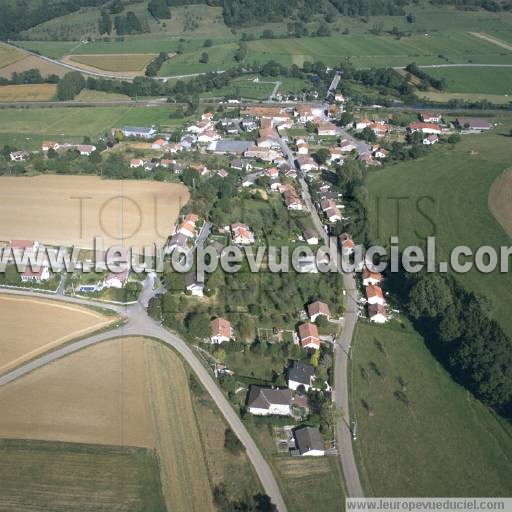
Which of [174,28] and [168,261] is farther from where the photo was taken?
[174,28]

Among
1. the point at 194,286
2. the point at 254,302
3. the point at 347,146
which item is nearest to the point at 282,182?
the point at 347,146

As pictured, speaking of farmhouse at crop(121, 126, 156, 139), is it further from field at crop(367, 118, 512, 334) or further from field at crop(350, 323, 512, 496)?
field at crop(350, 323, 512, 496)

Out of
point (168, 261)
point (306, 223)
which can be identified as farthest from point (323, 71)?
point (168, 261)

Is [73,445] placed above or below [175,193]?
below

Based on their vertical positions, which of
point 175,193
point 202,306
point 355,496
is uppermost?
point 175,193

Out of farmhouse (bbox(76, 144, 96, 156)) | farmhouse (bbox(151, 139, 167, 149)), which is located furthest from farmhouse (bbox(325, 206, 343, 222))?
farmhouse (bbox(76, 144, 96, 156))

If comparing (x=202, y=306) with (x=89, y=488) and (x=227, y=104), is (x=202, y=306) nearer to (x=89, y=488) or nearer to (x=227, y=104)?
(x=89, y=488)

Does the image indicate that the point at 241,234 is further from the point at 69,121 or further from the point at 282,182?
the point at 69,121
